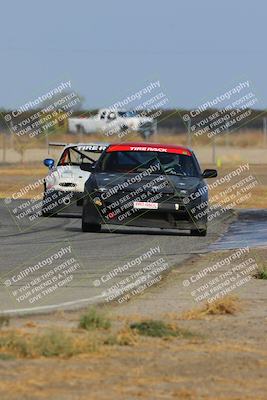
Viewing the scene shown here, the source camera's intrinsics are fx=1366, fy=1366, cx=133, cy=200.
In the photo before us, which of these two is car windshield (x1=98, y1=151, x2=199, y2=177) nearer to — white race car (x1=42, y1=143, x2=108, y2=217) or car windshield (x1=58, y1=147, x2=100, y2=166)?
white race car (x1=42, y1=143, x2=108, y2=217)

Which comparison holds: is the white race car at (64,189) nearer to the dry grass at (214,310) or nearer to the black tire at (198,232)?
the black tire at (198,232)

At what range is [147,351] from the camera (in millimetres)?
9891

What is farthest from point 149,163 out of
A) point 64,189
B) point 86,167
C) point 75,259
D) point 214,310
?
point 214,310

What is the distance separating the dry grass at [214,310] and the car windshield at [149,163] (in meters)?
10.0

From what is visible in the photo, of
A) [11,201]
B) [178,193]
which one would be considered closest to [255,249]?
[178,193]

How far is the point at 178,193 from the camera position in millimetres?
21828

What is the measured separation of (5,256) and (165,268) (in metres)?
2.46

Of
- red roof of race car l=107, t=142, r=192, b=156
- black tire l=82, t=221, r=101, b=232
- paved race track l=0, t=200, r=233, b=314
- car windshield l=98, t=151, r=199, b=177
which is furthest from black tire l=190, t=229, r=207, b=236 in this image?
red roof of race car l=107, t=142, r=192, b=156

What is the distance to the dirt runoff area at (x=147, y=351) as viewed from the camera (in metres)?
8.38

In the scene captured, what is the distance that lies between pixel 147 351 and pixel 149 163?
13191 mm

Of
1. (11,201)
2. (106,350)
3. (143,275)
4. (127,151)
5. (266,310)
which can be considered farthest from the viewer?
(11,201)

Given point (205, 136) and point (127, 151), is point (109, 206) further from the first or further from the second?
point (205, 136)

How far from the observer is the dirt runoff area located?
8.38 m

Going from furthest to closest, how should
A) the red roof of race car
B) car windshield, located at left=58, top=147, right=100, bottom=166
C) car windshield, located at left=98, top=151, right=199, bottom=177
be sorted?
car windshield, located at left=58, top=147, right=100, bottom=166
the red roof of race car
car windshield, located at left=98, top=151, right=199, bottom=177
